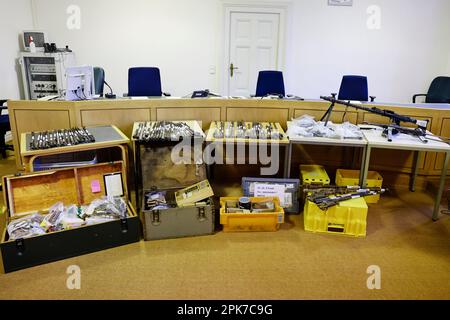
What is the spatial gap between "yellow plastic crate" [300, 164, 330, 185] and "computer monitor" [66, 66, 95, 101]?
2.33m

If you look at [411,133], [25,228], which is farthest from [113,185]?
[411,133]

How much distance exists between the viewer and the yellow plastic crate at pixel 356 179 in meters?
3.47

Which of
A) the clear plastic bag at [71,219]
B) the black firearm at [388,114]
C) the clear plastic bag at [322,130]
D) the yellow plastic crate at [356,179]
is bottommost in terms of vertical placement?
the clear plastic bag at [71,219]

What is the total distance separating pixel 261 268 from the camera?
8.05 ft

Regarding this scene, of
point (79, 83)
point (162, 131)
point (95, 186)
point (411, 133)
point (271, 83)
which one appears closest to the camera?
point (95, 186)

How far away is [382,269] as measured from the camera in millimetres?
2469

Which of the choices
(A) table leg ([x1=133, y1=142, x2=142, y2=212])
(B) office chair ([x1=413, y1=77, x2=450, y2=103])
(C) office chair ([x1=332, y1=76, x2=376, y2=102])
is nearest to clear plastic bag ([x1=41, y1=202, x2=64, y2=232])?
(A) table leg ([x1=133, y1=142, x2=142, y2=212])

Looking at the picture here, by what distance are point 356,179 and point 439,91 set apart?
11.0ft

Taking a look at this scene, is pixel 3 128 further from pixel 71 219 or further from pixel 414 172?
pixel 414 172

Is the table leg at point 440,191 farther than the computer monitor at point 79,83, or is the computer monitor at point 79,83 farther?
the computer monitor at point 79,83

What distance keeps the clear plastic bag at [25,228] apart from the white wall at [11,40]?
11.1 ft

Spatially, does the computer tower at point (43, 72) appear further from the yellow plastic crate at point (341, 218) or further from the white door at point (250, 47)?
the yellow plastic crate at point (341, 218)

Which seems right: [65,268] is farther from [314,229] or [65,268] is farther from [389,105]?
[389,105]

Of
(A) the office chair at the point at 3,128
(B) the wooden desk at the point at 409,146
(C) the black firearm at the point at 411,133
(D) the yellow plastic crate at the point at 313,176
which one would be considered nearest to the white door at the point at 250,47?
(D) the yellow plastic crate at the point at 313,176
